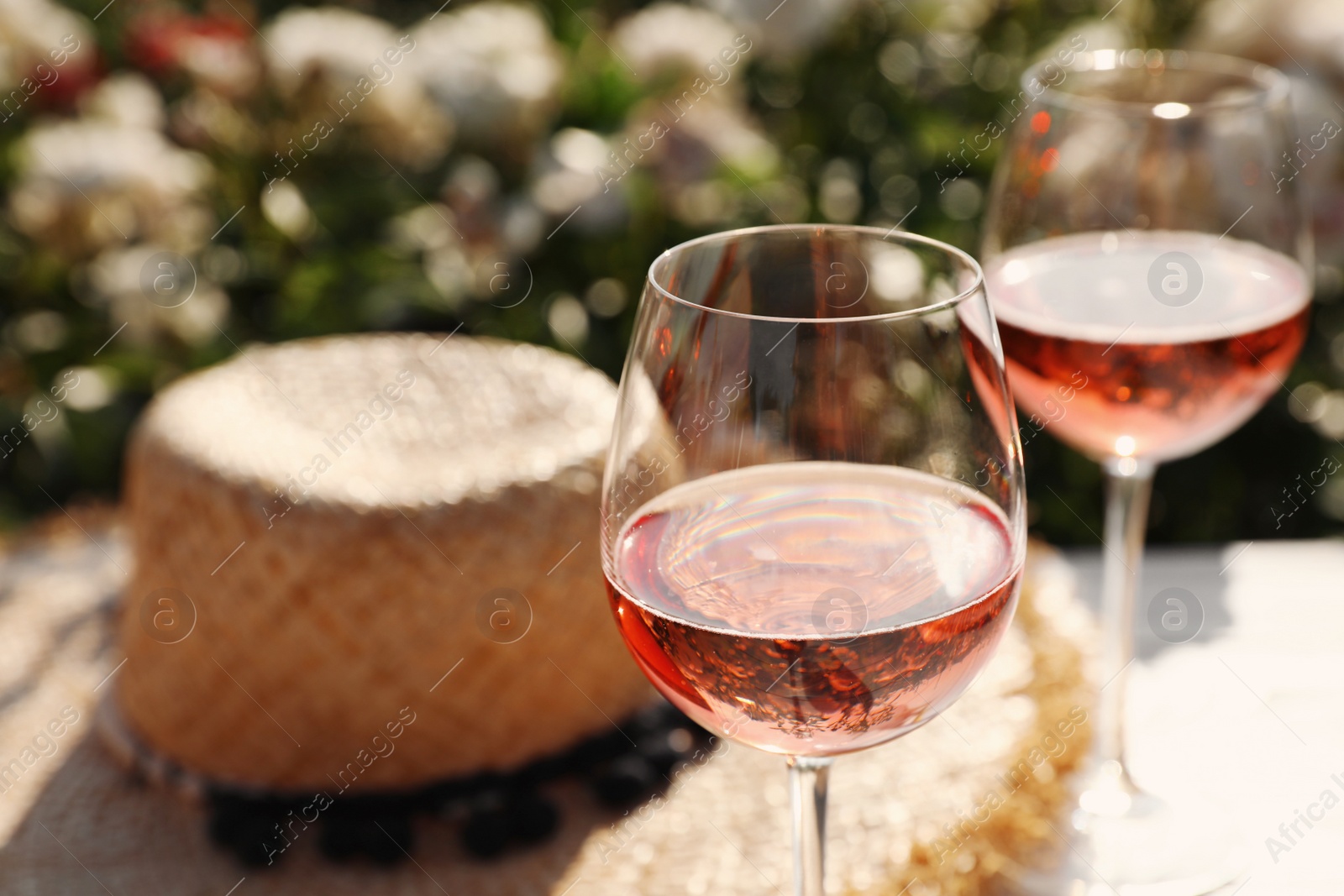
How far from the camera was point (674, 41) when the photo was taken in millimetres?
1881

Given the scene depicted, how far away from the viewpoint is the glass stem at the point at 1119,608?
106 centimetres

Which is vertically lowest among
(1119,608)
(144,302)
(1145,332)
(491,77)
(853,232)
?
(144,302)

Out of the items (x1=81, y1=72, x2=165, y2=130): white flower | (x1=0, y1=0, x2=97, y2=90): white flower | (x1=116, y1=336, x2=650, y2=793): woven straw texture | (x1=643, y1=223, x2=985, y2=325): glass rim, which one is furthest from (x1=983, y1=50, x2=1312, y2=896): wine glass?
(x1=0, y1=0, x2=97, y2=90): white flower

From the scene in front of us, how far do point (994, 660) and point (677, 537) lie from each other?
604 mm

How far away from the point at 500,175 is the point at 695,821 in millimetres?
1127

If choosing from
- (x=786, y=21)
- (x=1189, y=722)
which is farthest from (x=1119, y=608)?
(x=786, y=21)

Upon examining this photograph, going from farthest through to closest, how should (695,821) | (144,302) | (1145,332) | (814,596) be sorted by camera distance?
(144,302) → (695,821) → (1145,332) → (814,596)

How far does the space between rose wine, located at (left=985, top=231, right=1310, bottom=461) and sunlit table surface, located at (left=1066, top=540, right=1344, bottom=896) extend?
0.75ft

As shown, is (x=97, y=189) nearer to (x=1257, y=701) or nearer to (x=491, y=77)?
(x=491, y=77)

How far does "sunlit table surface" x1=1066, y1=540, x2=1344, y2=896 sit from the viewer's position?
37.8 inches

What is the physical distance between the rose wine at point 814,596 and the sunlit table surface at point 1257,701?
17.2 inches

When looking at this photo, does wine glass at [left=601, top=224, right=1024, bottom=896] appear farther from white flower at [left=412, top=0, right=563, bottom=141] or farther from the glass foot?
white flower at [left=412, top=0, right=563, bottom=141]

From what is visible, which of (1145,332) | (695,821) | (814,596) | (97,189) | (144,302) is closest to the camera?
(814,596)

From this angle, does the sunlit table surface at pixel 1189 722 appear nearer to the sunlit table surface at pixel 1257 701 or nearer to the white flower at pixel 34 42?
the sunlit table surface at pixel 1257 701
